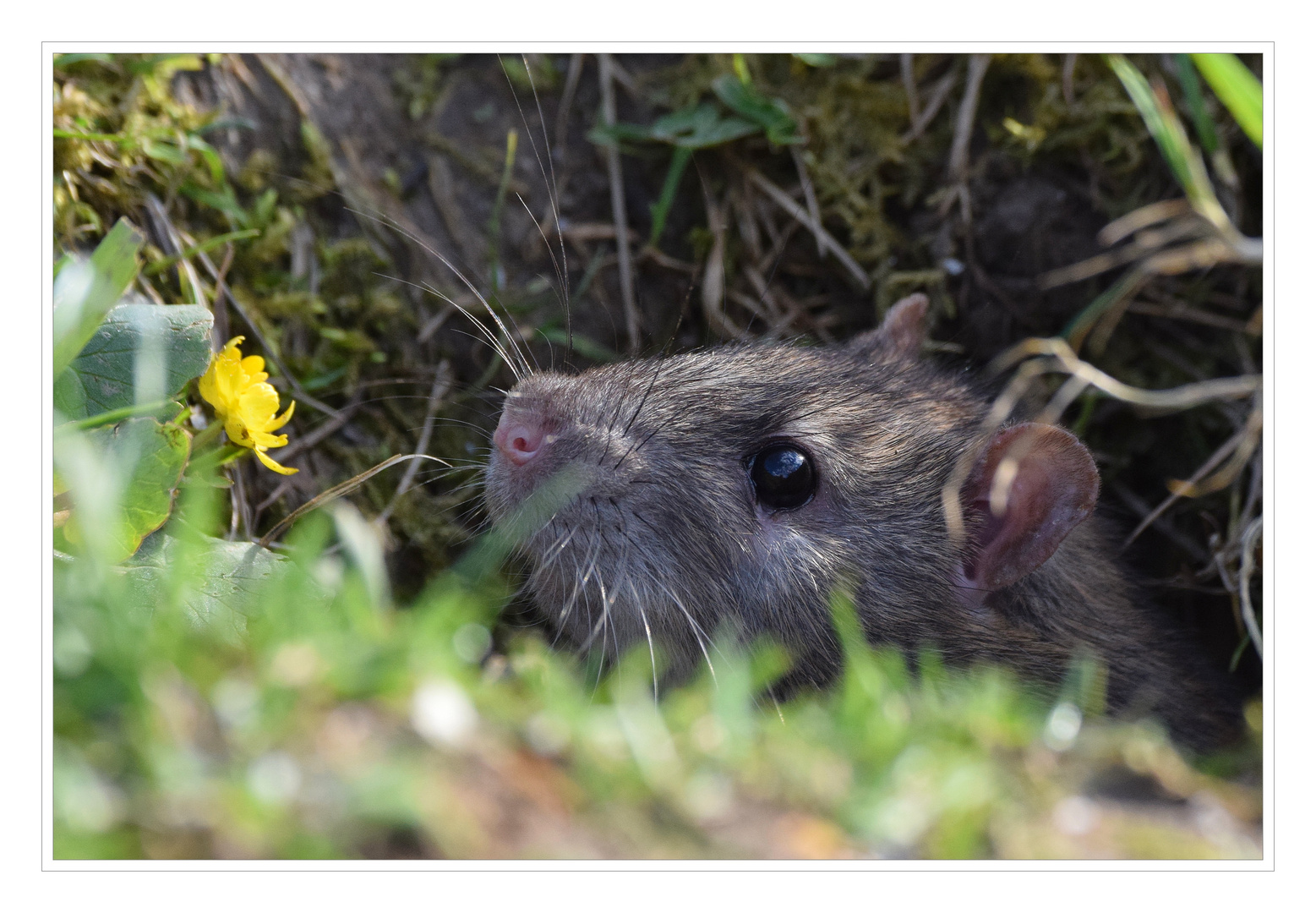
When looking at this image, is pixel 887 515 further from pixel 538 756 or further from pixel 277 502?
pixel 277 502

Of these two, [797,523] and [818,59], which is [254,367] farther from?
[818,59]

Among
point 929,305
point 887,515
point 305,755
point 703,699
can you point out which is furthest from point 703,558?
point 929,305

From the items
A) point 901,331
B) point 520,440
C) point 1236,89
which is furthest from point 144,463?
point 901,331

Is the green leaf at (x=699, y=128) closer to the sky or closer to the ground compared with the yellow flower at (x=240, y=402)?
closer to the sky

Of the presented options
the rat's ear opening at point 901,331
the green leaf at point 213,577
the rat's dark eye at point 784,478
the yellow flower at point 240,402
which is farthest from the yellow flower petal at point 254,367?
the rat's ear opening at point 901,331

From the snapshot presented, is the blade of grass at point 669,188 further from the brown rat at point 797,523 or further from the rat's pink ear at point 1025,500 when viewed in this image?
the rat's pink ear at point 1025,500

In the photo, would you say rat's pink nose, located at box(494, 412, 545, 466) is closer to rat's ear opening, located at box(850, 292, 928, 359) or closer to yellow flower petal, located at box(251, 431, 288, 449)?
yellow flower petal, located at box(251, 431, 288, 449)
